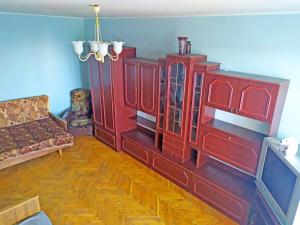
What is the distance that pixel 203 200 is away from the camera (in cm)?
300

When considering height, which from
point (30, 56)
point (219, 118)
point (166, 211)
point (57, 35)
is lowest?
point (166, 211)

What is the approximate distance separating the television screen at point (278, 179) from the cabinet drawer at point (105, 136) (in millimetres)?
2634

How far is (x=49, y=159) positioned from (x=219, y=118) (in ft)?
9.45

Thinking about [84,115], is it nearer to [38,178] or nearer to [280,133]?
[38,178]

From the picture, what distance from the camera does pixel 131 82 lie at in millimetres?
3684

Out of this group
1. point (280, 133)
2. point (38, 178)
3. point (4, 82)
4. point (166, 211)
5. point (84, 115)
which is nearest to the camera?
point (280, 133)

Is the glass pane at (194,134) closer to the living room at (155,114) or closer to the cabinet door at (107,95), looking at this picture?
the living room at (155,114)

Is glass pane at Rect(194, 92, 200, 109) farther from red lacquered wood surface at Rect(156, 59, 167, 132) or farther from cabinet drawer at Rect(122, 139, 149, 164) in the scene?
cabinet drawer at Rect(122, 139, 149, 164)

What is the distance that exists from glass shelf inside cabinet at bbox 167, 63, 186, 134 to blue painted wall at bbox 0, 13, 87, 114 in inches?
105

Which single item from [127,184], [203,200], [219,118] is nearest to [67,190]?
[127,184]

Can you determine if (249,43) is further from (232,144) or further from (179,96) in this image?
(232,144)

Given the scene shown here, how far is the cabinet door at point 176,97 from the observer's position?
2.91 meters

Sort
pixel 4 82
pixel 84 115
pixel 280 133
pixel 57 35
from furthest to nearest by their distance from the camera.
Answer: pixel 84 115, pixel 57 35, pixel 4 82, pixel 280 133

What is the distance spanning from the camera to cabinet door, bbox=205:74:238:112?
8.14ft
